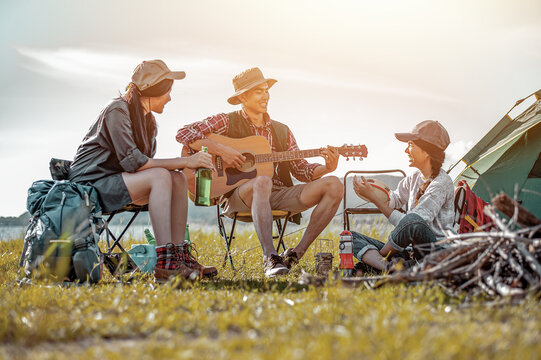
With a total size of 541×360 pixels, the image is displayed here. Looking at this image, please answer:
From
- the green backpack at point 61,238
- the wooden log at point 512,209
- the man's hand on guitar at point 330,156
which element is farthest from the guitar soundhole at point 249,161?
the wooden log at point 512,209

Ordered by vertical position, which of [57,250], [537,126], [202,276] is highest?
[537,126]

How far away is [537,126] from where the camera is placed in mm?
5020

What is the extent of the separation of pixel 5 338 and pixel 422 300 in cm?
164

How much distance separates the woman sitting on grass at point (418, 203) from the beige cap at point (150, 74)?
1700 mm

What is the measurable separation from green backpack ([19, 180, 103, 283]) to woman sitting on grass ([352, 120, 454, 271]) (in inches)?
77.1

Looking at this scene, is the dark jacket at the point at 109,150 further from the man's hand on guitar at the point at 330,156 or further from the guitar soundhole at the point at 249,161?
the man's hand on guitar at the point at 330,156

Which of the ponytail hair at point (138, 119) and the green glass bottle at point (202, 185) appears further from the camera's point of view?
the green glass bottle at point (202, 185)

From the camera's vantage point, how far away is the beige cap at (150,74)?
4.12 meters

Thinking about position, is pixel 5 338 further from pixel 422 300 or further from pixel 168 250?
pixel 168 250

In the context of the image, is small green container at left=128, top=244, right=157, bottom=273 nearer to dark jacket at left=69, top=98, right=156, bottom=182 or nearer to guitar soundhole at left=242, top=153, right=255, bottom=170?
dark jacket at left=69, top=98, right=156, bottom=182

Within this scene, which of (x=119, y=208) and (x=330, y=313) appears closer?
(x=330, y=313)

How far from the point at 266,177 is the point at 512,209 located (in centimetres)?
234

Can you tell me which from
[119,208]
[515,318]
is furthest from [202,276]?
[515,318]

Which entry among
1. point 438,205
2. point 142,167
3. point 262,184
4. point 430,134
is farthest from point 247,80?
point 438,205
